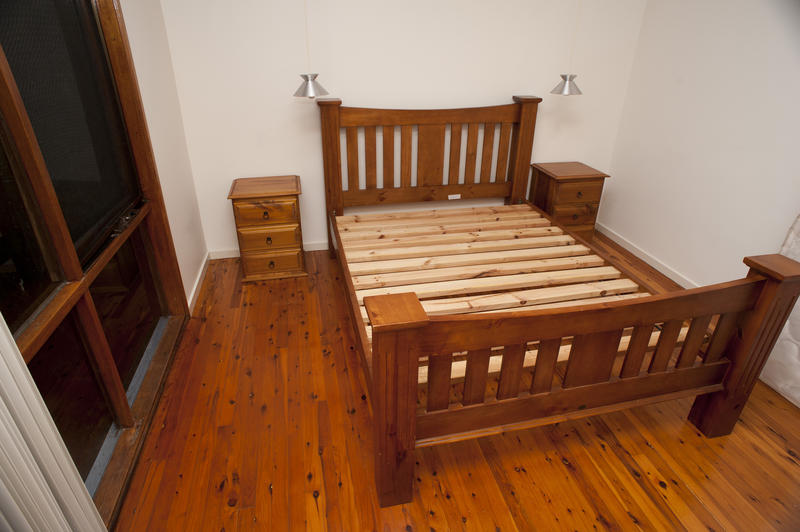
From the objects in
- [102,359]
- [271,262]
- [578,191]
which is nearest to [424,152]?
[578,191]

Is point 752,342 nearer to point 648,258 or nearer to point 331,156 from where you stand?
point 648,258

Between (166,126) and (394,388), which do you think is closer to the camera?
(394,388)

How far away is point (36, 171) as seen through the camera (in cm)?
132

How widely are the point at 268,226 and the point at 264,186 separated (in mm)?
279

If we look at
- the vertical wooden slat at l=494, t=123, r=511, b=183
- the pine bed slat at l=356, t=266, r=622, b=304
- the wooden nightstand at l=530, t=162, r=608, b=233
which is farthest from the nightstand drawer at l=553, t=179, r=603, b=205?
the pine bed slat at l=356, t=266, r=622, b=304

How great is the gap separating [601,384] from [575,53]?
2.66 meters

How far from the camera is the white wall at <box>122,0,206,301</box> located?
226 cm

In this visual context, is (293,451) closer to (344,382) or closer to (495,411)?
(344,382)

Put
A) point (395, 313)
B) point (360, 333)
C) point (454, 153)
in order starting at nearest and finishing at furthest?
point (395, 313)
point (360, 333)
point (454, 153)

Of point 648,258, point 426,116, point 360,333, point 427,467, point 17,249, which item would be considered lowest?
point 427,467

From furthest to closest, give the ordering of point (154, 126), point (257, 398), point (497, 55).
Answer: point (497, 55) → point (154, 126) → point (257, 398)

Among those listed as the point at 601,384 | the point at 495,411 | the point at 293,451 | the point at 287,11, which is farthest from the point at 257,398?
the point at 287,11

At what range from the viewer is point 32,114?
4.60 feet

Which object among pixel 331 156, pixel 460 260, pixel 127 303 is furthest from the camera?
pixel 331 156
